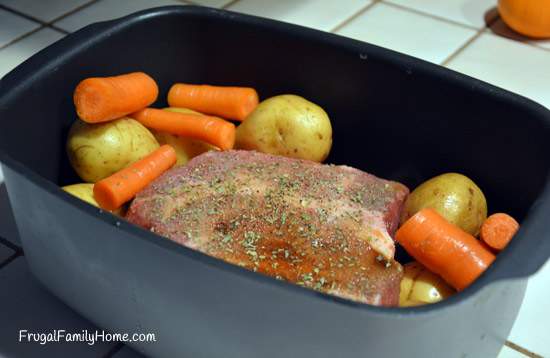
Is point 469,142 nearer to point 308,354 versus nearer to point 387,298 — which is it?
point 387,298

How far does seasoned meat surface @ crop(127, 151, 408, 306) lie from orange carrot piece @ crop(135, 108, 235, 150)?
8 cm

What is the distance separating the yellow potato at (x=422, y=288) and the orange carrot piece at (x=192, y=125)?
1.26 feet

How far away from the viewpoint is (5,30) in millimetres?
1677

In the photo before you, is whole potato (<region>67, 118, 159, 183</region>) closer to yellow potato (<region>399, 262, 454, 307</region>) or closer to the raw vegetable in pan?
the raw vegetable in pan

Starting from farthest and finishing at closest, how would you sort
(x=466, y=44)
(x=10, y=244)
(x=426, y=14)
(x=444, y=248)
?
(x=426, y=14) → (x=466, y=44) → (x=10, y=244) → (x=444, y=248)

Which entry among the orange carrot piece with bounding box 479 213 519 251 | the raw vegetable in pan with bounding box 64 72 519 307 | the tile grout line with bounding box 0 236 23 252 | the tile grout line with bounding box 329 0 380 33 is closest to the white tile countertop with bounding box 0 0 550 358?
the tile grout line with bounding box 329 0 380 33

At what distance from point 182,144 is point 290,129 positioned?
197mm

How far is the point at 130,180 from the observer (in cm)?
112

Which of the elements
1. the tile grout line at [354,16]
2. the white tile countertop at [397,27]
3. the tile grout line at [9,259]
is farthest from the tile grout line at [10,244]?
the tile grout line at [354,16]

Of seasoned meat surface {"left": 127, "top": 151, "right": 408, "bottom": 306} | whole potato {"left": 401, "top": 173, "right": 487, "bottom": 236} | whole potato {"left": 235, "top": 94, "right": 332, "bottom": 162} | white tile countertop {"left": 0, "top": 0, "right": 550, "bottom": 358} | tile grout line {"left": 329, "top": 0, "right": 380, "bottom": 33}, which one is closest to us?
seasoned meat surface {"left": 127, "top": 151, "right": 408, "bottom": 306}

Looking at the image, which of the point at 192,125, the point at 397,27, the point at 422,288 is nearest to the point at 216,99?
the point at 192,125

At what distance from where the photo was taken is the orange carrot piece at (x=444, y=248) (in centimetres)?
95

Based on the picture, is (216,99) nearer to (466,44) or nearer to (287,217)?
(287,217)

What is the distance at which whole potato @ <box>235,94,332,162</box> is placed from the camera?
1.19 m
